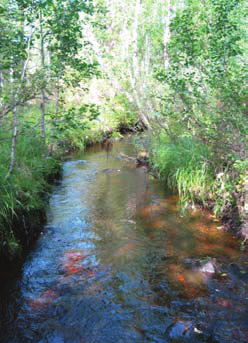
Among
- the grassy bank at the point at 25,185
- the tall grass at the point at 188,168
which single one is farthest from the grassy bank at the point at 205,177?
the grassy bank at the point at 25,185

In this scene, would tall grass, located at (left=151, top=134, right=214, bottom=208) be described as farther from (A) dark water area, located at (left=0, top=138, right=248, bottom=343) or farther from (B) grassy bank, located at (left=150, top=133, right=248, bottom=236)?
(A) dark water area, located at (left=0, top=138, right=248, bottom=343)

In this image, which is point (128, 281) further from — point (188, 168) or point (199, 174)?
point (188, 168)

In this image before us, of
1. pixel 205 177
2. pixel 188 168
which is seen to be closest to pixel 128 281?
pixel 205 177

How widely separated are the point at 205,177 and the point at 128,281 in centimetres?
374

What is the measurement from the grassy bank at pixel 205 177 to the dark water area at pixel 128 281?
40 cm

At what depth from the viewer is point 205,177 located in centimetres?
729

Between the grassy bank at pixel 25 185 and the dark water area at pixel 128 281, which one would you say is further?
the grassy bank at pixel 25 185

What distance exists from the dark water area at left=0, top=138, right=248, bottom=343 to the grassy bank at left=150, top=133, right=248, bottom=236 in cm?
40

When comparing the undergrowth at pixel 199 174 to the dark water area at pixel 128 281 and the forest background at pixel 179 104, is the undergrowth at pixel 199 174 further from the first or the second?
the dark water area at pixel 128 281

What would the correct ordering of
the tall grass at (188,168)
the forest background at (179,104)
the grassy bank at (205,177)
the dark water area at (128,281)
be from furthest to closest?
the tall grass at (188,168), the grassy bank at (205,177), the forest background at (179,104), the dark water area at (128,281)

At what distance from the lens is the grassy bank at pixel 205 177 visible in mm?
6051

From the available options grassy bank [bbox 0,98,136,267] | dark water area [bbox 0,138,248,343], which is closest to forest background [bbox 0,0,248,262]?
grassy bank [bbox 0,98,136,267]

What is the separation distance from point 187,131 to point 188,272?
14.4ft

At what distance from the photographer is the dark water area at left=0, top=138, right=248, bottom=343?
3.48 metres
